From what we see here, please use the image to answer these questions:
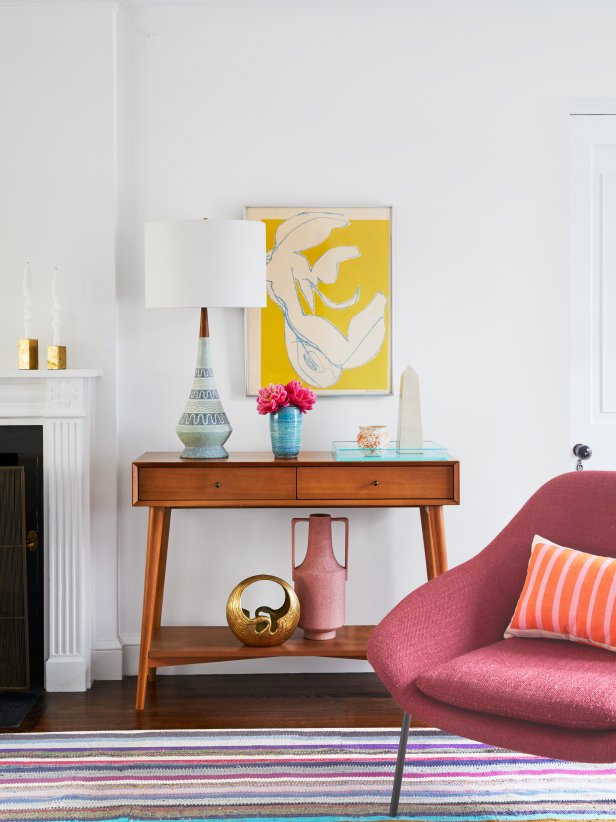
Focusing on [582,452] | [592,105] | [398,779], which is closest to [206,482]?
[398,779]

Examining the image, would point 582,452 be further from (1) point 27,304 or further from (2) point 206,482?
(1) point 27,304

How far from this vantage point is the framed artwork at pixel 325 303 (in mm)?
3252

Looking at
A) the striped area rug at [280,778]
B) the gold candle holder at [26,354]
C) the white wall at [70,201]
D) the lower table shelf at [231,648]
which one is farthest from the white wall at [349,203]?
the striped area rug at [280,778]

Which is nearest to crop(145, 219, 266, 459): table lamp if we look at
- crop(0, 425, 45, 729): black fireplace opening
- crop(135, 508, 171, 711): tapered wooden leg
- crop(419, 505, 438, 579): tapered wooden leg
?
crop(135, 508, 171, 711): tapered wooden leg

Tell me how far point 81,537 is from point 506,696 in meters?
1.75

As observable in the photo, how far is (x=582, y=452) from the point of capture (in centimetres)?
336

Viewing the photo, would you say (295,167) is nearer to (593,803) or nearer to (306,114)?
(306,114)

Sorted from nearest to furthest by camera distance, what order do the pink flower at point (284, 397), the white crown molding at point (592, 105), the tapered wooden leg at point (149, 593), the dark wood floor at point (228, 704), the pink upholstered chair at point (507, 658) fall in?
the pink upholstered chair at point (507, 658), the dark wood floor at point (228, 704), the tapered wooden leg at point (149, 593), the pink flower at point (284, 397), the white crown molding at point (592, 105)

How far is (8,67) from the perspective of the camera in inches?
125

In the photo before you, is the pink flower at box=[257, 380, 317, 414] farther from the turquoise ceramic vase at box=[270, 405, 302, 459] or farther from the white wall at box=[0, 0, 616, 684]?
the white wall at box=[0, 0, 616, 684]

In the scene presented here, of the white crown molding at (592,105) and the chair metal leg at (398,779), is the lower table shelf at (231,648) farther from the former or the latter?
the white crown molding at (592,105)

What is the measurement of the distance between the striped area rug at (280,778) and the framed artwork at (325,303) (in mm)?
1292

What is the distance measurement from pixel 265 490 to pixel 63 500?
767 mm

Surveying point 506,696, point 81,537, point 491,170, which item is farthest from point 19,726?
point 491,170
